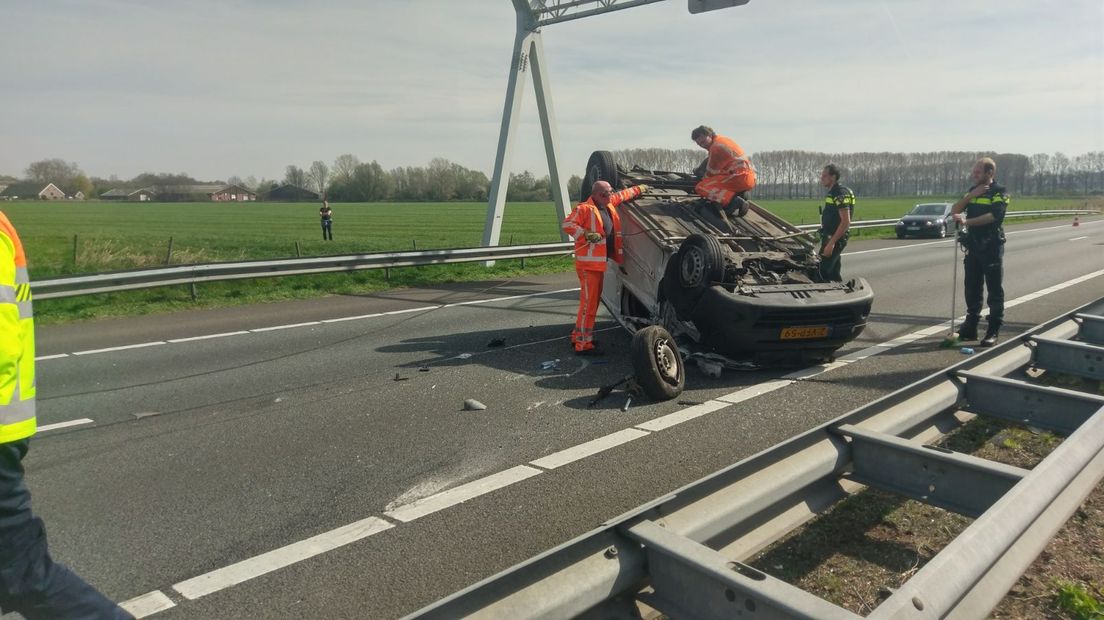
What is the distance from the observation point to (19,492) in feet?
8.40

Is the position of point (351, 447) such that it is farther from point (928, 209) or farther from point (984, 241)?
point (928, 209)

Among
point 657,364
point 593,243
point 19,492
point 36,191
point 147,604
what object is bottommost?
point 147,604

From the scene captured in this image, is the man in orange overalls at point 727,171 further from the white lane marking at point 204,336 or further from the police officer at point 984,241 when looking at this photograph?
the white lane marking at point 204,336

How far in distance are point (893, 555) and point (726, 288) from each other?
12.3ft

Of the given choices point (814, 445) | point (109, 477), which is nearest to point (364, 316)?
point (109, 477)

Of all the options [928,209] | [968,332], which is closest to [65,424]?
[968,332]

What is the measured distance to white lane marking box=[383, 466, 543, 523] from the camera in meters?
4.29

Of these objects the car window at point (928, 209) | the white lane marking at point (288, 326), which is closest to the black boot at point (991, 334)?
the white lane marking at point (288, 326)

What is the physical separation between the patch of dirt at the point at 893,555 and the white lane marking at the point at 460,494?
5.51 feet

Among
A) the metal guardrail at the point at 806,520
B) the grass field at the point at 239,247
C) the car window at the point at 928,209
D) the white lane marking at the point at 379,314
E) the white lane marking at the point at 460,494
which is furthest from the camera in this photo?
the car window at the point at 928,209

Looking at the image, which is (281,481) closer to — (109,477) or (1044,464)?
(109,477)

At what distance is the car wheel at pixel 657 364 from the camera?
253 inches

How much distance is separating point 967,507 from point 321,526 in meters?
3.00

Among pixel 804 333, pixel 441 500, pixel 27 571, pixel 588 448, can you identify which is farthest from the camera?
pixel 804 333
